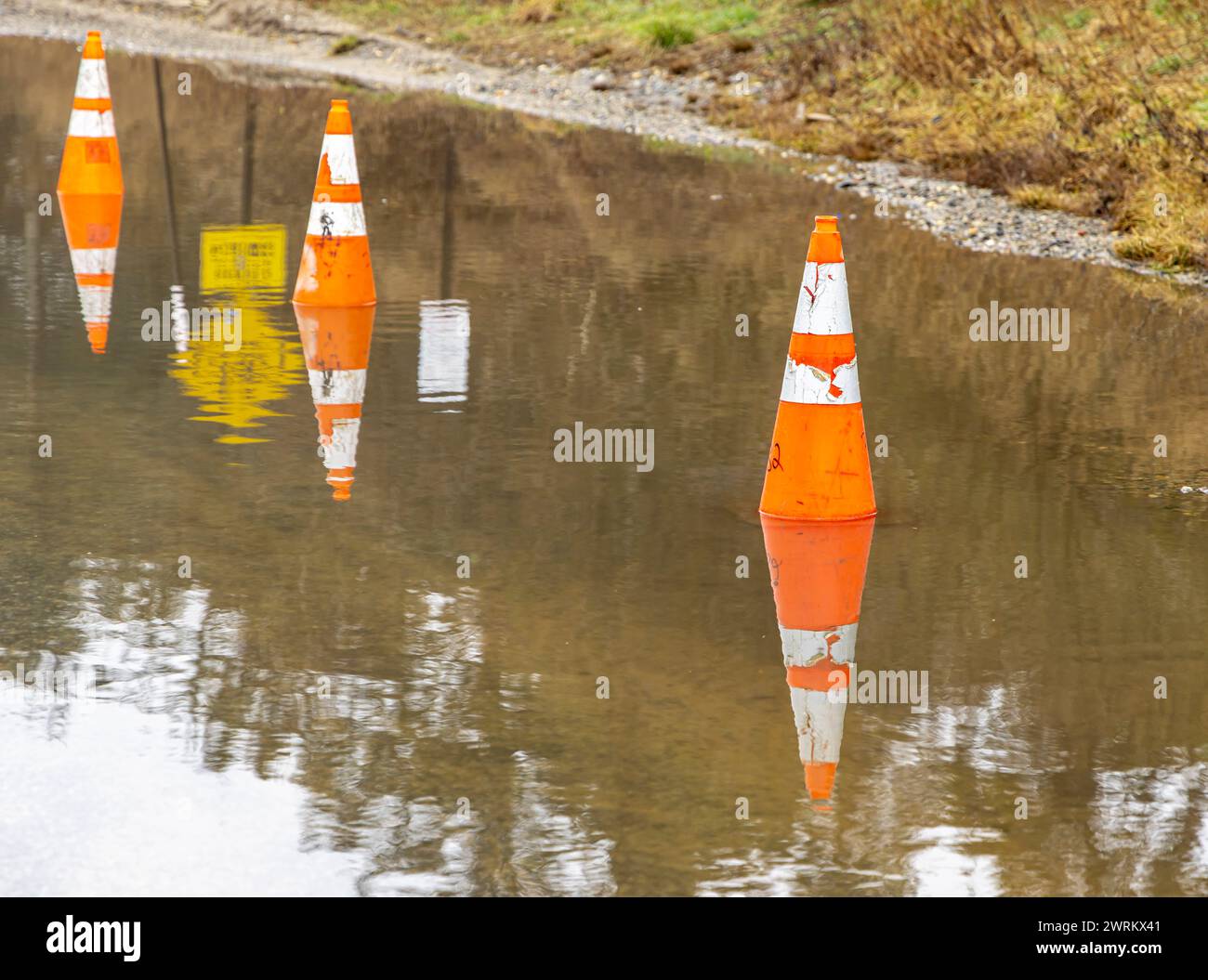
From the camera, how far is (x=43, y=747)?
4.45 meters

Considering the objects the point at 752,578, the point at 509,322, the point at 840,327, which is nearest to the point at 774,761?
the point at 752,578

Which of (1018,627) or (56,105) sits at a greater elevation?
(56,105)

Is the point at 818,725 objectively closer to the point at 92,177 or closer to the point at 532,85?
the point at 92,177

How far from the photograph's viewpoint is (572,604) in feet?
18.6

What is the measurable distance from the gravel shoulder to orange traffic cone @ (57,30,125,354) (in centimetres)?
549

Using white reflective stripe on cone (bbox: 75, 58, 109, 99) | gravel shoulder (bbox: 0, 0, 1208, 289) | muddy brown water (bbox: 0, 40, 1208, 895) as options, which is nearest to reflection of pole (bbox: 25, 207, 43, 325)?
muddy brown water (bbox: 0, 40, 1208, 895)

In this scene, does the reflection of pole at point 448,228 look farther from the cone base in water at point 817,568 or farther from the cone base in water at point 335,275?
the cone base in water at point 817,568

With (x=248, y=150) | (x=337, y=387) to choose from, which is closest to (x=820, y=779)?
(x=337, y=387)

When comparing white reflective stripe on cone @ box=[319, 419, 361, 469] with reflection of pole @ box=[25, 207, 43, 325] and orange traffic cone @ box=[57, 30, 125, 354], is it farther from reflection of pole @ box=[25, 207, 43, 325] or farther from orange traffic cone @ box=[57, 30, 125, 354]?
orange traffic cone @ box=[57, 30, 125, 354]

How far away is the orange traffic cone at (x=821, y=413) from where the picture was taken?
6477mm

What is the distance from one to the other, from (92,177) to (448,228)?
252cm
